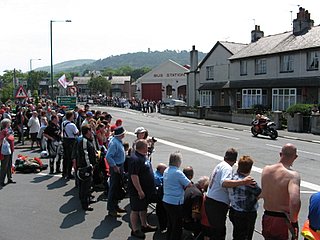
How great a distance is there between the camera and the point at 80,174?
8867mm

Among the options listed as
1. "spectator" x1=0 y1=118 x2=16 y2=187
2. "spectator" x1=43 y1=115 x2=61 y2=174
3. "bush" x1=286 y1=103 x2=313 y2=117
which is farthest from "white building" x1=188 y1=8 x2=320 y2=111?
"spectator" x1=0 y1=118 x2=16 y2=187

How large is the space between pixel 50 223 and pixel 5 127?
13.6 feet

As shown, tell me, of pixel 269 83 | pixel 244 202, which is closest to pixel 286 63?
pixel 269 83

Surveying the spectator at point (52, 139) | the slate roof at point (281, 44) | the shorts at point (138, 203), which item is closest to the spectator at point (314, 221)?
the shorts at point (138, 203)

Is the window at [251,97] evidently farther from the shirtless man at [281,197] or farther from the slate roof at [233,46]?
the shirtless man at [281,197]

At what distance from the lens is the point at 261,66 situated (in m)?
41.4

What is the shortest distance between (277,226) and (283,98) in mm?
33857

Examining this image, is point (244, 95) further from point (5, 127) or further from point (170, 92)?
point (170, 92)

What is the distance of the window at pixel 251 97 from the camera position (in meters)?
41.0

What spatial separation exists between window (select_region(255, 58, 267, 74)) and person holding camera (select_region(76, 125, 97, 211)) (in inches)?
1351

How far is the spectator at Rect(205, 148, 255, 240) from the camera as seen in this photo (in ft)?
19.4

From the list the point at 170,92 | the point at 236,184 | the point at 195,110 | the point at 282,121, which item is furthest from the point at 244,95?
the point at 170,92

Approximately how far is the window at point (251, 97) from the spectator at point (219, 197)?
35.7 metres

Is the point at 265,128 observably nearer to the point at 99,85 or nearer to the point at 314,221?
the point at 314,221
